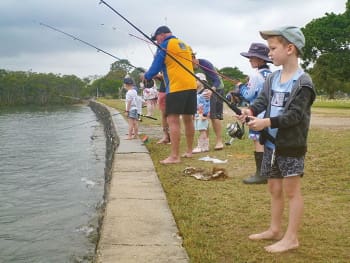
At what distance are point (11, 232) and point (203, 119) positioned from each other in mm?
3926

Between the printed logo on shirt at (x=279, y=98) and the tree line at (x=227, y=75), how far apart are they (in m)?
5.38

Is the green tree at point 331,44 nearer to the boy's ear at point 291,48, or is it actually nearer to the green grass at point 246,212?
the green grass at point 246,212

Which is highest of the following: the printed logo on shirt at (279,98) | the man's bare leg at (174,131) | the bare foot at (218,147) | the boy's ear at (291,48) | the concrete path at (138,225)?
the boy's ear at (291,48)

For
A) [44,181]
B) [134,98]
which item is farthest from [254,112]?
[134,98]

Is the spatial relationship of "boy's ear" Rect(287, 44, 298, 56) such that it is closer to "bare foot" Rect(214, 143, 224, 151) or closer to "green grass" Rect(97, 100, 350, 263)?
"green grass" Rect(97, 100, 350, 263)

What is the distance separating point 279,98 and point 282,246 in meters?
1.01

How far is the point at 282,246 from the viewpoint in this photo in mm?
3170

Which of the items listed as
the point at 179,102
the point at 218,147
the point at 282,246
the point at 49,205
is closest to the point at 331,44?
the point at 218,147

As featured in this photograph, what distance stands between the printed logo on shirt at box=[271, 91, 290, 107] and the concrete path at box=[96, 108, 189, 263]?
3.86 ft

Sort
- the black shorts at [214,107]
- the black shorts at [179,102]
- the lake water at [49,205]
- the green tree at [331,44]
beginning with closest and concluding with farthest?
the lake water at [49,205] → the black shorts at [179,102] → the black shorts at [214,107] → the green tree at [331,44]

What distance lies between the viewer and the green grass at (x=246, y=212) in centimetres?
314

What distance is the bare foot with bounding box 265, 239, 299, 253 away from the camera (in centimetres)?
316

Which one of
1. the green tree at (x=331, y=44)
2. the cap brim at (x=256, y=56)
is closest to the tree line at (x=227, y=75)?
the green tree at (x=331, y=44)

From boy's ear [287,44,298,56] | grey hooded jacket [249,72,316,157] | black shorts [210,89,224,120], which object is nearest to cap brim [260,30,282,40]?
boy's ear [287,44,298,56]
